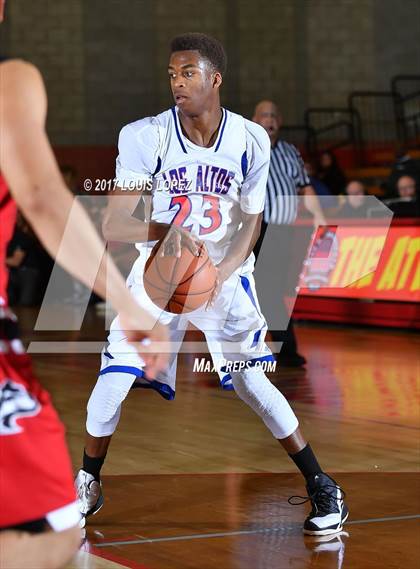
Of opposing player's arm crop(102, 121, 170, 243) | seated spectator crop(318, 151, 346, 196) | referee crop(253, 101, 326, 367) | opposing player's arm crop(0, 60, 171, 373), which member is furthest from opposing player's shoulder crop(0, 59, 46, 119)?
seated spectator crop(318, 151, 346, 196)

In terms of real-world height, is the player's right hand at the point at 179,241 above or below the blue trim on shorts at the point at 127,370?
above

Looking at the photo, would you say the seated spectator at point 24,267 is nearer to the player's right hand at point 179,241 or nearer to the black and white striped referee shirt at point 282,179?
the black and white striped referee shirt at point 282,179

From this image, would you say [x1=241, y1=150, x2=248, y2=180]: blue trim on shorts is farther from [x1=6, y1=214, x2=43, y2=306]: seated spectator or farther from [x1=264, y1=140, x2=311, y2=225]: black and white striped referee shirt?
[x1=6, y1=214, x2=43, y2=306]: seated spectator

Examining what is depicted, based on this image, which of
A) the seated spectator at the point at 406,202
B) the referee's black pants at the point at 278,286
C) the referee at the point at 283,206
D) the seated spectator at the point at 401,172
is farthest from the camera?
the seated spectator at the point at 401,172

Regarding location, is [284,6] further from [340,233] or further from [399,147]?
[340,233]

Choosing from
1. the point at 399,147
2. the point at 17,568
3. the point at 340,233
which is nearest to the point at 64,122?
the point at 399,147

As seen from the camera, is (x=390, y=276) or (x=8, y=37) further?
(x=8, y=37)

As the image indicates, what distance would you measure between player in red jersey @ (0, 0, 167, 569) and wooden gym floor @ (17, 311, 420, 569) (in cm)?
164

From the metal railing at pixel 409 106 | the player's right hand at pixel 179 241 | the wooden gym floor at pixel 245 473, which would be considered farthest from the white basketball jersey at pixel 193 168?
the metal railing at pixel 409 106

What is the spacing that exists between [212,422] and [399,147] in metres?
13.1

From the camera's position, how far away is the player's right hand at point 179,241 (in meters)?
4.02

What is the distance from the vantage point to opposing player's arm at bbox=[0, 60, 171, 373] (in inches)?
82.1

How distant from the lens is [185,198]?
4.36 meters

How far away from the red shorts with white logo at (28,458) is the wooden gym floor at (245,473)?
5.49 ft
